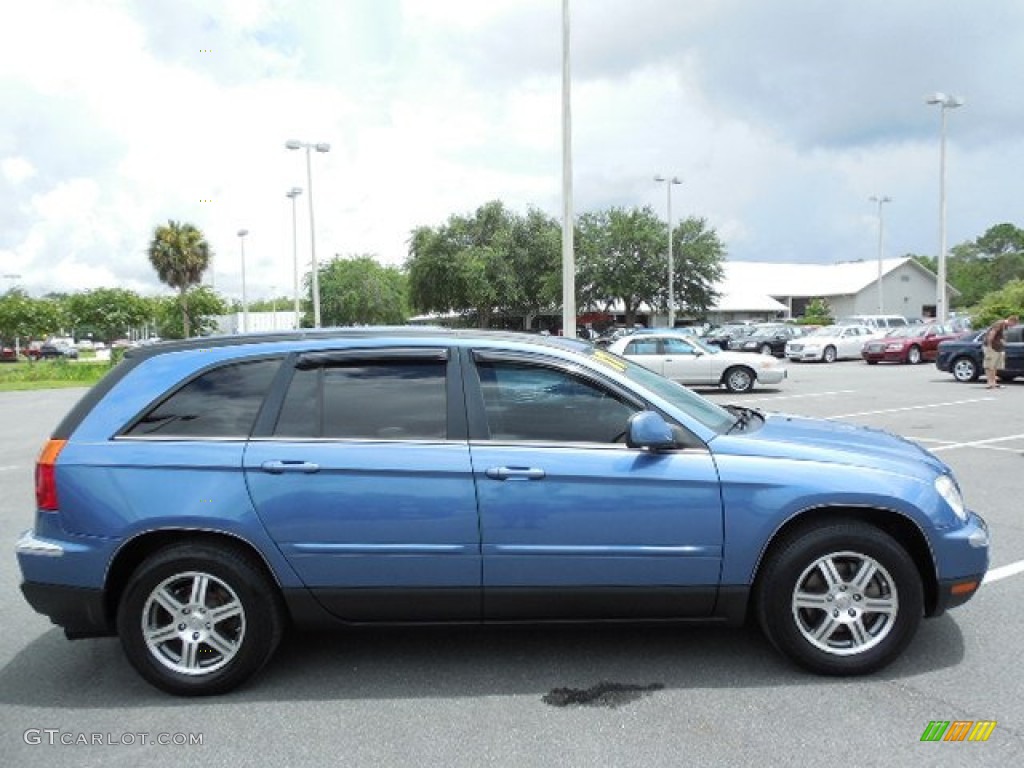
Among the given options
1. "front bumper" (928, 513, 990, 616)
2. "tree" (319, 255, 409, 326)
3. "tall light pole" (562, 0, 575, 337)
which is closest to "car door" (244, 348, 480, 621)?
"front bumper" (928, 513, 990, 616)

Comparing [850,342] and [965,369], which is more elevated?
[850,342]

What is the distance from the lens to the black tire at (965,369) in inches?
821

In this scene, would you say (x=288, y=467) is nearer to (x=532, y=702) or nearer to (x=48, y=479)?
(x=48, y=479)

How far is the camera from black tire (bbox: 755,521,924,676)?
3756 mm

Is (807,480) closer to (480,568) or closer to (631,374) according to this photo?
(631,374)

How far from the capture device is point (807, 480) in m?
3.72

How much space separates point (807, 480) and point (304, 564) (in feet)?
7.79

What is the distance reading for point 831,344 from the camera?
32.8 meters

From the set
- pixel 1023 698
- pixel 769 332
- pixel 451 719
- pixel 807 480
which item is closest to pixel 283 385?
pixel 451 719

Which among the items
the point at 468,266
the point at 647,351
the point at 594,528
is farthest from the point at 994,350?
the point at 468,266

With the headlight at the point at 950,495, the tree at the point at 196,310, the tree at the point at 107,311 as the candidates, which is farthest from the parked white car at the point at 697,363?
the tree at the point at 107,311

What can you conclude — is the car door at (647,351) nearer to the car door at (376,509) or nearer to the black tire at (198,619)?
the car door at (376,509)

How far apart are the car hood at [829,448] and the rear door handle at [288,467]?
189 cm

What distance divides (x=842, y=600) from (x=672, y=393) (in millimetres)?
1315
